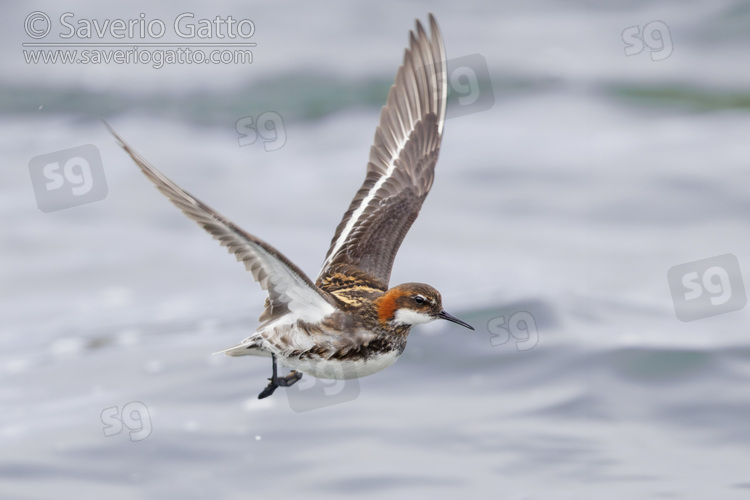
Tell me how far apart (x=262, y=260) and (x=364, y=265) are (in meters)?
1.73

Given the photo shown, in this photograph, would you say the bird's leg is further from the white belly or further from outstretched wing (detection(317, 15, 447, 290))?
outstretched wing (detection(317, 15, 447, 290))

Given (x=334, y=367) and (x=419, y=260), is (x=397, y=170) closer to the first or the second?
(x=334, y=367)

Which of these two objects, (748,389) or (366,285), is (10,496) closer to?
(366,285)

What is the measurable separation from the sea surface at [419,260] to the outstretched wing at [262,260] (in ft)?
12.0

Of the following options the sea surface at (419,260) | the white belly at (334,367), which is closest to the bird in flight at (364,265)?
the white belly at (334,367)

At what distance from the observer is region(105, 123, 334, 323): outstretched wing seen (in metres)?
6.98

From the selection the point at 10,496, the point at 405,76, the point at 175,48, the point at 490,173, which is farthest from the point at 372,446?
the point at 175,48

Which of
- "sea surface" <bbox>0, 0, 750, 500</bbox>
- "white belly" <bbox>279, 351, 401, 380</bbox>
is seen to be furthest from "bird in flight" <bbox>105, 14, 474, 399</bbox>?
"sea surface" <bbox>0, 0, 750, 500</bbox>

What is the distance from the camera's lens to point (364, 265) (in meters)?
9.48

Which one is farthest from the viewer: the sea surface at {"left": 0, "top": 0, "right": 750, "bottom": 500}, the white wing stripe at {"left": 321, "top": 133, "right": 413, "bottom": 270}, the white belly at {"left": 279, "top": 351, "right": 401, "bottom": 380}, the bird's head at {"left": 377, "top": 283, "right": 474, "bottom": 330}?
the sea surface at {"left": 0, "top": 0, "right": 750, "bottom": 500}

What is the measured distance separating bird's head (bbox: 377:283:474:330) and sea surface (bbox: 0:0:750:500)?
3410 mm

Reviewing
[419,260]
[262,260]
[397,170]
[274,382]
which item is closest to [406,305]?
[274,382]

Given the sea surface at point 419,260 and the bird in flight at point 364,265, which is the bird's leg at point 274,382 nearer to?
the bird in flight at point 364,265

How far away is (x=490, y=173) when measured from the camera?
19250 mm
